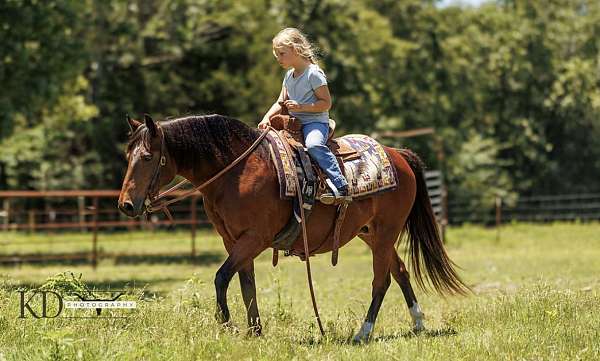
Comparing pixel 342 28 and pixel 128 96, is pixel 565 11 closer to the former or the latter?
pixel 342 28

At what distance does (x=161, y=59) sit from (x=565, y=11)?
1813 cm

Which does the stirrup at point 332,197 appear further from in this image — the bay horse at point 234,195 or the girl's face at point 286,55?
the girl's face at point 286,55

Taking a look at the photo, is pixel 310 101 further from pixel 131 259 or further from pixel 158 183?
pixel 131 259

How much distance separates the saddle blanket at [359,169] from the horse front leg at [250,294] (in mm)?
725

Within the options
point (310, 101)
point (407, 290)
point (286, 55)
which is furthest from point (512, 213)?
point (286, 55)

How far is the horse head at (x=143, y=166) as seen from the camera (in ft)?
23.4

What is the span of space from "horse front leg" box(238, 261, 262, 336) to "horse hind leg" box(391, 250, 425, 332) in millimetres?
1765

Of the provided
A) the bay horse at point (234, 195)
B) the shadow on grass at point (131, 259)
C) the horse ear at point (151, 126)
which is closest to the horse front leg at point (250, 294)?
the bay horse at point (234, 195)

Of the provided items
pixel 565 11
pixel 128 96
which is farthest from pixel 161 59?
pixel 565 11

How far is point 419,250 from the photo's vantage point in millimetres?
9266

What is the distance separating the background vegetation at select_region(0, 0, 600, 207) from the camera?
1293 inches

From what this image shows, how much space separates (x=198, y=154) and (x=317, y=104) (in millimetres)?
1145

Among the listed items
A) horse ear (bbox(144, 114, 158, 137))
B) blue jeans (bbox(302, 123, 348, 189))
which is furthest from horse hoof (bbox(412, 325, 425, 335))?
horse ear (bbox(144, 114, 158, 137))

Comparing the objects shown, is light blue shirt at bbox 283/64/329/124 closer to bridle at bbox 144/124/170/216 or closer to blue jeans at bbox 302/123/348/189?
blue jeans at bbox 302/123/348/189
